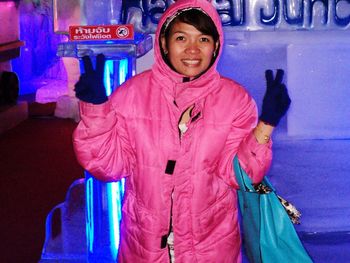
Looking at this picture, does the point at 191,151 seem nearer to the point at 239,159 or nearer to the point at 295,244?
the point at 239,159

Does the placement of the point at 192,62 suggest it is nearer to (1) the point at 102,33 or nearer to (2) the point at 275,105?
(2) the point at 275,105

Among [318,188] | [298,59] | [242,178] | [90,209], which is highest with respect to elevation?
[298,59]

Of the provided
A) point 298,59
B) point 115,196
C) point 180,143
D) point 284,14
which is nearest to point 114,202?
point 115,196

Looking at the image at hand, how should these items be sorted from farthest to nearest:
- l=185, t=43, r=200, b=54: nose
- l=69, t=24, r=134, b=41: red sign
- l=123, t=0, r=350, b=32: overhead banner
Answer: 1. l=123, t=0, r=350, b=32: overhead banner
2. l=69, t=24, r=134, b=41: red sign
3. l=185, t=43, r=200, b=54: nose

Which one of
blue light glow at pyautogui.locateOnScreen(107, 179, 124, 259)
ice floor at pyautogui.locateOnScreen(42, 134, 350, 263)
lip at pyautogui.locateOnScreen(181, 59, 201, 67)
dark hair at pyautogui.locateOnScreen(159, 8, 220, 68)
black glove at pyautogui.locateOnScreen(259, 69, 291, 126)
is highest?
dark hair at pyautogui.locateOnScreen(159, 8, 220, 68)

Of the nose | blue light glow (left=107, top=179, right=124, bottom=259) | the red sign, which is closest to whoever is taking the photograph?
the nose

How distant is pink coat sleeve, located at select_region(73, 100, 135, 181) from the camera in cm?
172

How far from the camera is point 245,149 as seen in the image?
1741 millimetres

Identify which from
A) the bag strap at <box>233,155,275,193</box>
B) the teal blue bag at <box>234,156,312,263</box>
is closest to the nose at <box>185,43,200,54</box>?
the bag strap at <box>233,155,275,193</box>

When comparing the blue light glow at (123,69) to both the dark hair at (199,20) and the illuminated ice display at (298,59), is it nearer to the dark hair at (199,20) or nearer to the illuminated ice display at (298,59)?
the dark hair at (199,20)

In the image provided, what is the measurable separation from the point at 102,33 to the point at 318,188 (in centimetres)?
207

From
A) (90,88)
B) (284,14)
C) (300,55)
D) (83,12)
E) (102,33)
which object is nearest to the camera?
(90,88)

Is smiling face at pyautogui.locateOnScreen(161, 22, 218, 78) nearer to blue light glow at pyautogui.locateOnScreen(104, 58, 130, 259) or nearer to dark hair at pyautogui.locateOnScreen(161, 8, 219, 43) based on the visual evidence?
dark hair at pyautogui.locateOnScreen(161, 8, 219, 43)

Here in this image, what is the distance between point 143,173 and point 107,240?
35.8 inches
